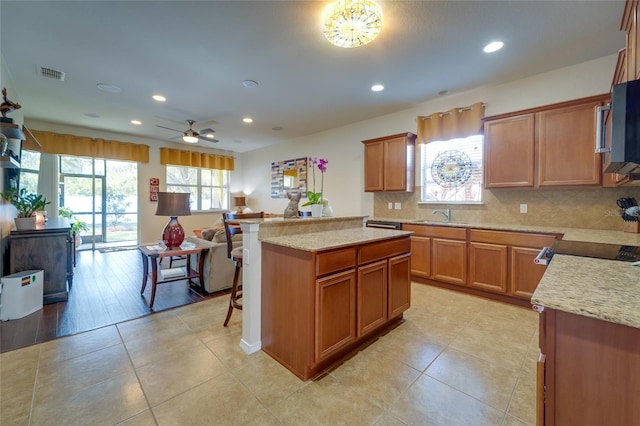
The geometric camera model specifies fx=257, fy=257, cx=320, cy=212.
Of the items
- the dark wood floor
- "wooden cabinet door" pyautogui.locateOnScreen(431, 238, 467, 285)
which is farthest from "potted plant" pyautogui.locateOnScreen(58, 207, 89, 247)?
"wooden cabinet door" pyautogui.locateOnScreen(431, 238, 467, 285)

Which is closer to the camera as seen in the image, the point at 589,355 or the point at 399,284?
the point at 589,355

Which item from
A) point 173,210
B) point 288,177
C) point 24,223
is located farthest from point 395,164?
point 24,223

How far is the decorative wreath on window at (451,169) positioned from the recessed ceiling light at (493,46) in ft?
4.82

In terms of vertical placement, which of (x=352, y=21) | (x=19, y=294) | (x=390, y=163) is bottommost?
(x=19, y=294)

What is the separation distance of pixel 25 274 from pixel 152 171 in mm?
4543

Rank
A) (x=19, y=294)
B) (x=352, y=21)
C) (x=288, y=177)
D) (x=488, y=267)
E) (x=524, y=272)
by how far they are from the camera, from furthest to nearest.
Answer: (x=288, y=177)
(x=488, y=267)
(x=524, y=272)
(x=19, y=294)
(x=352, y=21)

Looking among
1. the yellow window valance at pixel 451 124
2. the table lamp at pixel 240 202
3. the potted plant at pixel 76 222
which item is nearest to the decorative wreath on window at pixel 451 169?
the yellow window valance at pixel 451 124

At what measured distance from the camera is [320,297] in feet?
5.71

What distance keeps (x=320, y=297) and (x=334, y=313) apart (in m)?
0.22

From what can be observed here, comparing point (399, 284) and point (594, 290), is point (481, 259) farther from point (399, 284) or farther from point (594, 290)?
point (594, 290)

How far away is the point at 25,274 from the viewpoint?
108 inches

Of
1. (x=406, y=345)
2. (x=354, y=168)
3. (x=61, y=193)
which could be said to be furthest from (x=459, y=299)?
(x=61, y=193)

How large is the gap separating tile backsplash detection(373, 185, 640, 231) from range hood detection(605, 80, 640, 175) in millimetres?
2574

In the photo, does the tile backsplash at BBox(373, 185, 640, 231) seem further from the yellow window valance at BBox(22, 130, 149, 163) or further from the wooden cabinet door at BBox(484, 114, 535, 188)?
the yellow window valance at BBox(22, 130, 149, 163)
